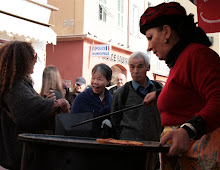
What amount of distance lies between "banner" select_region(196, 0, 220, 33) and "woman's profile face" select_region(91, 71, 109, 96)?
160 cm

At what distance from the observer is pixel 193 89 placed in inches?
74.5

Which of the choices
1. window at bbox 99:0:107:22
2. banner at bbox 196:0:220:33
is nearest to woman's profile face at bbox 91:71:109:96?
banner at bbox 196:0:220:33

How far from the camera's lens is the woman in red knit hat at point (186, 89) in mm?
1713

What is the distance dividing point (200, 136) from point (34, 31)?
10952 millimetres

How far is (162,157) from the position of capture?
2133 millimetres

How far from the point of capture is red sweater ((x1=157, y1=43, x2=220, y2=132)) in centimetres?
171

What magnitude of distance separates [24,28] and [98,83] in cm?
799

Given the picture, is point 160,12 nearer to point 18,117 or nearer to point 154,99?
point 154,99

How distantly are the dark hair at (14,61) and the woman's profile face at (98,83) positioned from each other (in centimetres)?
140

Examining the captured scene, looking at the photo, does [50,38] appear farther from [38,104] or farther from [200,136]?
[200,136]

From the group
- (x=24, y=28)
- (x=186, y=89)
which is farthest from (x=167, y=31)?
(x=24, y=28)

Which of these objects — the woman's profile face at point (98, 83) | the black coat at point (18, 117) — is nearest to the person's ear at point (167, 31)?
the black coat at point (18, 117)

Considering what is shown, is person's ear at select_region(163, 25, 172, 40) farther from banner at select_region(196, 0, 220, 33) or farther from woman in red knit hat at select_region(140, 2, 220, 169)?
banner at select_region(196, 0, 220, 33)

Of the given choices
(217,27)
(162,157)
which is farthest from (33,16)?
(162,157)
